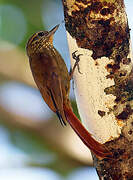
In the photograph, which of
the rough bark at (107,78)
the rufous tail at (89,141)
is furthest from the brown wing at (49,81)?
the rough bark at (107,78)

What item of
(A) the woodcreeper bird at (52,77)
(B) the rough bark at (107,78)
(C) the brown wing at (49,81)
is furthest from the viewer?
(C) the brown wing at (49,81)

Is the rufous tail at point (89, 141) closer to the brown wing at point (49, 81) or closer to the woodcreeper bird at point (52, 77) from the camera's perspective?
the woodcreeper bird at point (52, 77)

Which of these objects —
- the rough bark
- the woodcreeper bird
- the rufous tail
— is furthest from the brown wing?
the rough bark

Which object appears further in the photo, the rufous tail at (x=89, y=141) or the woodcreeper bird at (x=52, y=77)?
the woodcreeper bird at (x=52, y=77)

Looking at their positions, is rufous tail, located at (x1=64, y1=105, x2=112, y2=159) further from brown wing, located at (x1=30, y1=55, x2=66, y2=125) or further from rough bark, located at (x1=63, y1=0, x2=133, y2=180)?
brown wing, located at (x1=30, y1=55, x2=66, y2=125)

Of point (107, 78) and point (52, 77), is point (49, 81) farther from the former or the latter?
point (107, 78)

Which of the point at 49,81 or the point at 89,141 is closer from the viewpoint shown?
the point at 89,141

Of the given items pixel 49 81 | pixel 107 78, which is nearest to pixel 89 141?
pixel 107 78

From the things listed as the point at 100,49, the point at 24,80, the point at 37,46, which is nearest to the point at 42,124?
the point at 24,80
